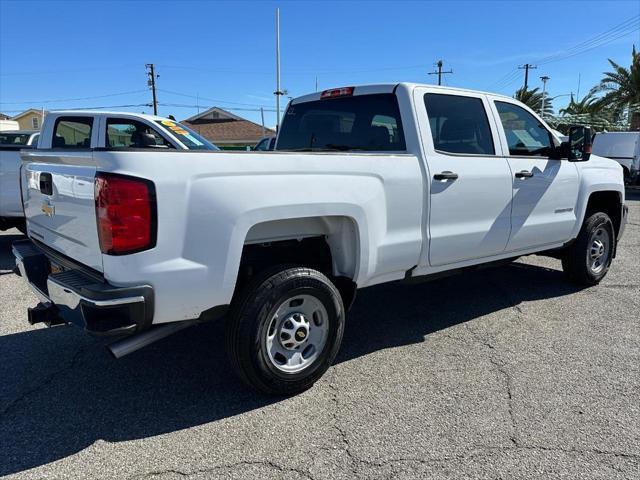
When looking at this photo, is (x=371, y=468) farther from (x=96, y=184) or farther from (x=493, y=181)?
(x=493, y=181)

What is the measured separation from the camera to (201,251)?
9.12ft

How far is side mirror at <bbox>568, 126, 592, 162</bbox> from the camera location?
5.04 metres

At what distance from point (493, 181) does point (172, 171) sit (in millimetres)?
2819

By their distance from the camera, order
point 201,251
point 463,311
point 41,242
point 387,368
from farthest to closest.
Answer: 1. point 463,311
2. point 387,368
3. point 41,242
4. point 201,251

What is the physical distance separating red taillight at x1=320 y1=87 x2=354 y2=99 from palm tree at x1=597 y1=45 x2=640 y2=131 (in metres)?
26.2

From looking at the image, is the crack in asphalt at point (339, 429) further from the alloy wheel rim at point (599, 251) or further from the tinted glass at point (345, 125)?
the alloy wheel rim at point (599, 251)

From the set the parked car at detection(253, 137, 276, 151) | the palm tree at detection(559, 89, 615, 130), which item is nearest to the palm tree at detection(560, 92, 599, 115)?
the palm tree at detection(559, 89, 615, 130)

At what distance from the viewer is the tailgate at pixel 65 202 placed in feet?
8.93

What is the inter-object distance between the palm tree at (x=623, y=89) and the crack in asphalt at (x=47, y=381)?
28.5 meters

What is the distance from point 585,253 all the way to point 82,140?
7395 mm

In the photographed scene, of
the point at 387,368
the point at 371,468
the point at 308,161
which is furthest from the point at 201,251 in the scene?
the point at 387,368

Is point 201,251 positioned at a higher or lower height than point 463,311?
higher

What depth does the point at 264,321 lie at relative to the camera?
3113 mm

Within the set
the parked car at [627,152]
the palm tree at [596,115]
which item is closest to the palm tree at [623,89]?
the palm tree at [596,115]
